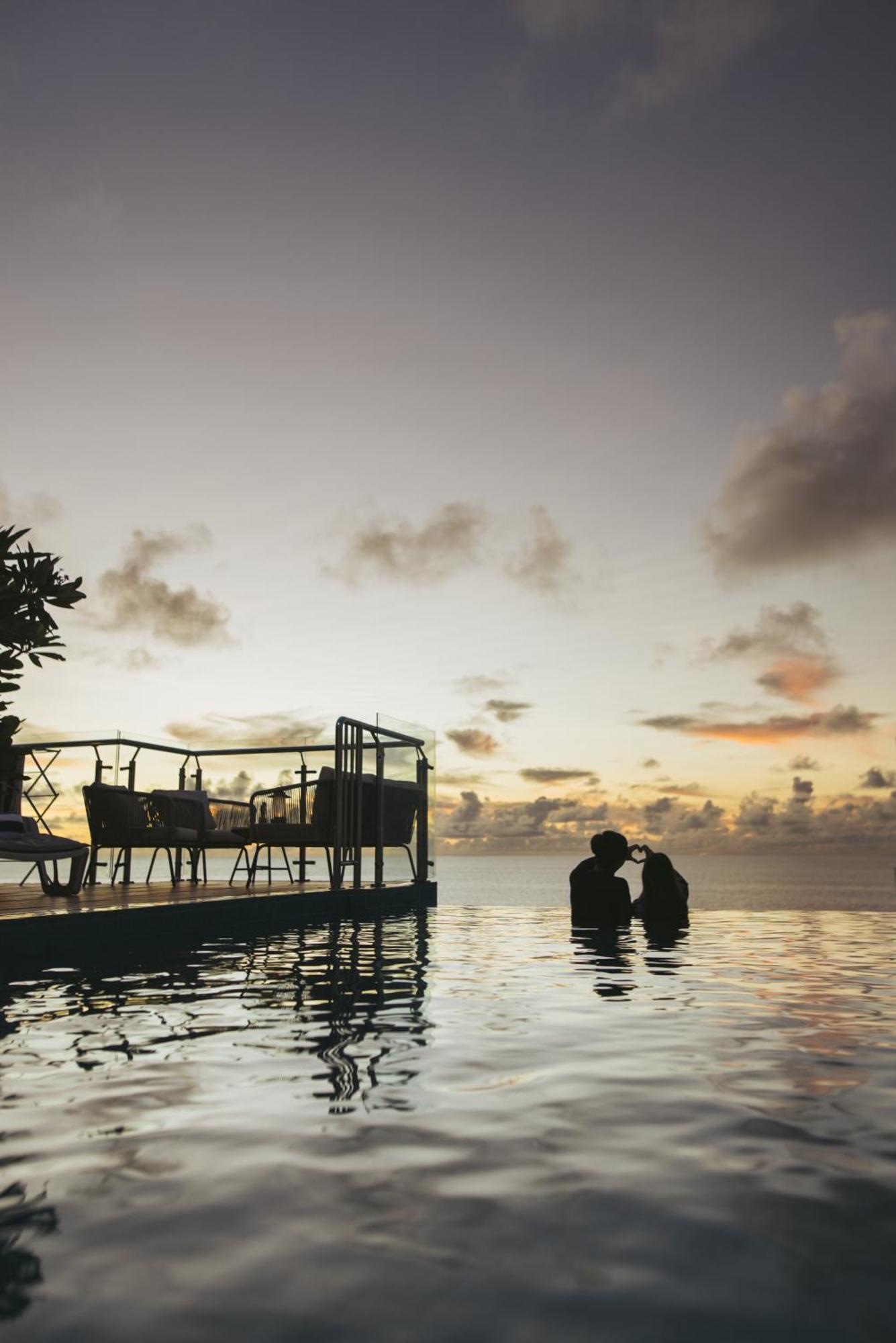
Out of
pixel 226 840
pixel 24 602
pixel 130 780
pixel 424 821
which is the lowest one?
pixel 226 840

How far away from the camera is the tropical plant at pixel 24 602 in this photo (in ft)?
20.2

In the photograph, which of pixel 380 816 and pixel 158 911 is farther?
pixel 380 816

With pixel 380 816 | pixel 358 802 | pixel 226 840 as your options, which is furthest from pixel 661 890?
pixel 226 840

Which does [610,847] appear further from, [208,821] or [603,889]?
[208,821]

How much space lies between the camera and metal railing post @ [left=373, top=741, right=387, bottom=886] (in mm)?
10891

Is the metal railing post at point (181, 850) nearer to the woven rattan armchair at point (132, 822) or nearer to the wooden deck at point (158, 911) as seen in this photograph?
the wooden deck at point (158, 911)

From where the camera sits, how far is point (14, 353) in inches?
561

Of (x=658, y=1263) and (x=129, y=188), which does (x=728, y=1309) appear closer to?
(x=658, y=1263)

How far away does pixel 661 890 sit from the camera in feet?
32.3

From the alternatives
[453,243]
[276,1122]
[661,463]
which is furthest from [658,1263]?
[661,463]

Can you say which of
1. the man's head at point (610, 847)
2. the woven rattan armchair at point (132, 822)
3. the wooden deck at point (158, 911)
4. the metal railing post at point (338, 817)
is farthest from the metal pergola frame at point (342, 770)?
the man's head at point (610, 847)

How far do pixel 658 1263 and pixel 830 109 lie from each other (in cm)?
1417

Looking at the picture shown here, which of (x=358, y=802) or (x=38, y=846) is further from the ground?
(x=358, y=802)

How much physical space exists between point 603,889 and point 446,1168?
781 centimetres
